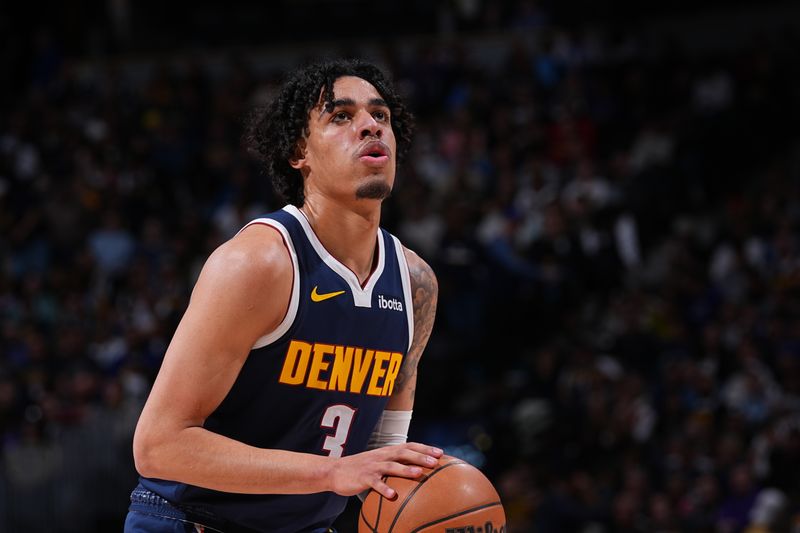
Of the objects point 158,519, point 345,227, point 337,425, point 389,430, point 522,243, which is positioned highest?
point 522,243

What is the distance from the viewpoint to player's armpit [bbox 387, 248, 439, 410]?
3959 mm

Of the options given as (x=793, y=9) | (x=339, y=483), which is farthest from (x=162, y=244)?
(x=339, y=483)

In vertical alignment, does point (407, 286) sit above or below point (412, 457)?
above

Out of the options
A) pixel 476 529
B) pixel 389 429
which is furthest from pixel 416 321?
pixel 476 529

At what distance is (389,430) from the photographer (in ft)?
13.2

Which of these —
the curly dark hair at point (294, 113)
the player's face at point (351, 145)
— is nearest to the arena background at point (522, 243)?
the curly dark hair at point (294, 113)

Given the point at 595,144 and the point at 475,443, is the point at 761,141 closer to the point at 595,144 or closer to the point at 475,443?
the point at 595,144

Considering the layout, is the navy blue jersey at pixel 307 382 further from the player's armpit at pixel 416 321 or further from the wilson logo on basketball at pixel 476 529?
the wilson logo on basketball at pixel 476 529

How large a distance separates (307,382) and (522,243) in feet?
25.3

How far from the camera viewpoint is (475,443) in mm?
9664

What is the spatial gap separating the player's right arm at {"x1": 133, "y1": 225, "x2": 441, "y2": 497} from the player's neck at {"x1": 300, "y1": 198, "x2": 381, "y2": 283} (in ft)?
1.61

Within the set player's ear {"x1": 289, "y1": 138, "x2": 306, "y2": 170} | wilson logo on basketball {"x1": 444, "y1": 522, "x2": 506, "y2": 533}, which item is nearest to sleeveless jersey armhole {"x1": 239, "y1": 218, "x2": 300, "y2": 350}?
player's ear {"x1": 289, "y1": 138, "x2": 306, "y2": 170}

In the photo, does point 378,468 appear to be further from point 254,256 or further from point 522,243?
point 522,243

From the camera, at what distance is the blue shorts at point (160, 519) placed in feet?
11.6
